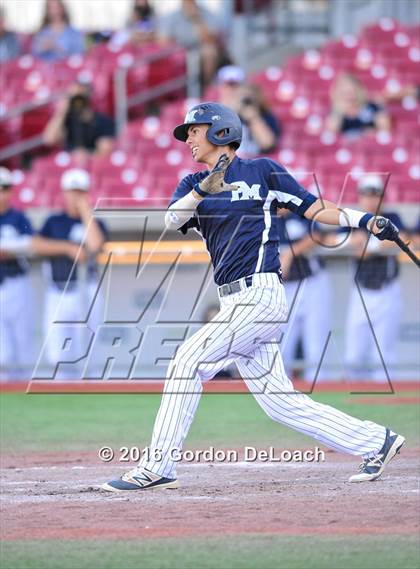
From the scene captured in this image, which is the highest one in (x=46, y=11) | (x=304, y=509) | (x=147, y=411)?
(x=46, y=11)

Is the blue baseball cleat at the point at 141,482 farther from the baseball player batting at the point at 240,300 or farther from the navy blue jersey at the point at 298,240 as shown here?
the navy blue jersey at the point at 298,240

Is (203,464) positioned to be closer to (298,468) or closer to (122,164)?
(298,468)

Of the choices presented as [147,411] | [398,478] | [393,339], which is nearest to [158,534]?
[398,478]

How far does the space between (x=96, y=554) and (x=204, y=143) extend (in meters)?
2.31

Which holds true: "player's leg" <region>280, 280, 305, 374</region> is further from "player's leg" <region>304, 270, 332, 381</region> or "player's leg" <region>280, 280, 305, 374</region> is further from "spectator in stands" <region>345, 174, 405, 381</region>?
"spectator in stands" <region>345, 174, 405, 381</region>

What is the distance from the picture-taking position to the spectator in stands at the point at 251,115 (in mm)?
13680

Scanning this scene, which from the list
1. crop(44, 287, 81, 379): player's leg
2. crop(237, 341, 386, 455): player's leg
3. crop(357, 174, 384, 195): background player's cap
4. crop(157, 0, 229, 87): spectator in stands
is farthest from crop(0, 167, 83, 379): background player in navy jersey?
crop(237, 341, 386, 455): player's leg

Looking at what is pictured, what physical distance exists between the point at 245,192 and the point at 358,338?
5652mm

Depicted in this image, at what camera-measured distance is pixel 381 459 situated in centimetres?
645

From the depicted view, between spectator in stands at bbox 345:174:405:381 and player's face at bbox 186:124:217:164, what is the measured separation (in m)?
5.43

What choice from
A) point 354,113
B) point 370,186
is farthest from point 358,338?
point 354,113

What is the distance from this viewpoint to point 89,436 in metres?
8.94

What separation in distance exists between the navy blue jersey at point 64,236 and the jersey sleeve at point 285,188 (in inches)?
224

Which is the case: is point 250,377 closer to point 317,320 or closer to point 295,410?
point 295,410
